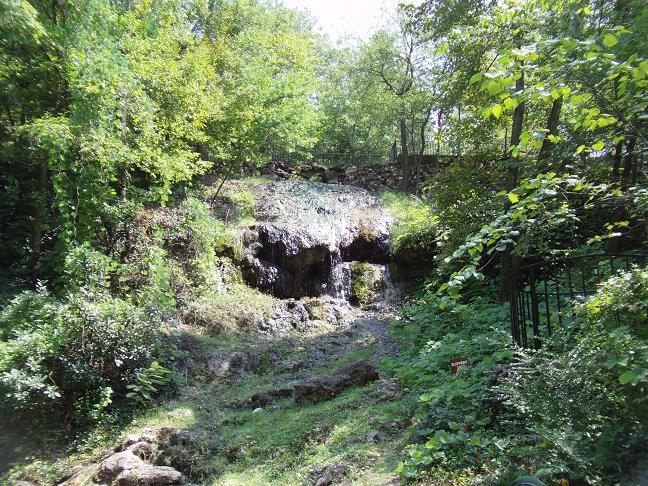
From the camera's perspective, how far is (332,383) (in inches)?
244

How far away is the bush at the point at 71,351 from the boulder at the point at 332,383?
2461mm

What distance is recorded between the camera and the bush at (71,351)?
18.5 ft

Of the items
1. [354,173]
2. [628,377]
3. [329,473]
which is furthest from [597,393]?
[354,173]

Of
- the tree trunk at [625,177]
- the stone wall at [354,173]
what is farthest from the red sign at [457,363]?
the stone wall at [354,173]

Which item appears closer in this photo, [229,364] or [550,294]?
[550,294]

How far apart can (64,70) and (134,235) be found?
135 inches

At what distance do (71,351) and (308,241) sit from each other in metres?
6.80

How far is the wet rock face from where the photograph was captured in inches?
447

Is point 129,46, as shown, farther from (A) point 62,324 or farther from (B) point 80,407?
(B) point 80,407

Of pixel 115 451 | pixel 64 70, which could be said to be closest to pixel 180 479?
pixel 115 451

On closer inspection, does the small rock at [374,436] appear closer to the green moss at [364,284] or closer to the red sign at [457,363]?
the red sign at [457,363]

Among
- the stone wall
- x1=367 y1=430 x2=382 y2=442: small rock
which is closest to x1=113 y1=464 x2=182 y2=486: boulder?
x1=367 y1=430 x2=382 y2=442: small rock

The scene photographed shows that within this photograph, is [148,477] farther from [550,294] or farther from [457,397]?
[550,294]

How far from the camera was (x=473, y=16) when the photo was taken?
7270 mm
